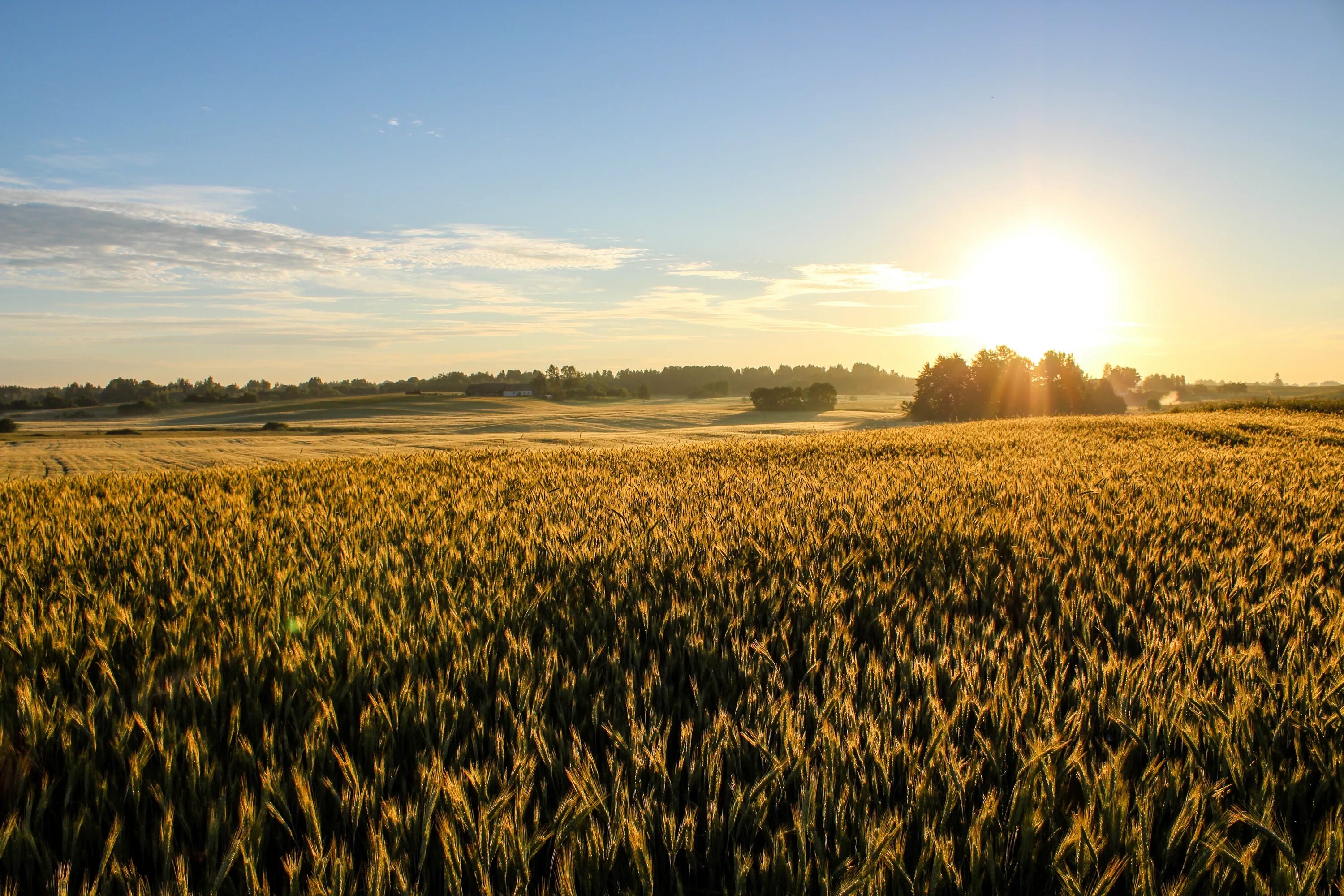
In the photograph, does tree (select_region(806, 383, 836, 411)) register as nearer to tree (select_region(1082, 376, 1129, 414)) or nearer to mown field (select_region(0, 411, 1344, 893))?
tree (select_region(1082, 376, 1129, 414))

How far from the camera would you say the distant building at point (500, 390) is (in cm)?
8744

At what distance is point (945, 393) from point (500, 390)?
196 ft

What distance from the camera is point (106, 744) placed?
5.80ft

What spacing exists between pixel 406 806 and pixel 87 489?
703 centimetres

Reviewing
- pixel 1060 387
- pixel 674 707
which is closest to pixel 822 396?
pixel 1060 387

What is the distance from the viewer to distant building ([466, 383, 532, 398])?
87.4 metres

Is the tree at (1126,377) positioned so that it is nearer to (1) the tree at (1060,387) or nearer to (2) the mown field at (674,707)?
(1) the tree at (1060,387)

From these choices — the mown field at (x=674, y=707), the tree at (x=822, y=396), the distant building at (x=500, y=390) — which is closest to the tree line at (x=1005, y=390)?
the tree at (x=822, y=396)

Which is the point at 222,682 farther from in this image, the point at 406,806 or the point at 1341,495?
the point at 1341,495

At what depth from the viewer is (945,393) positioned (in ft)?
230

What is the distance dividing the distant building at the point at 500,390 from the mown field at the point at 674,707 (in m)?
80.7

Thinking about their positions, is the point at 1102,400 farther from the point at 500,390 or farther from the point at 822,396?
the point at 500,390

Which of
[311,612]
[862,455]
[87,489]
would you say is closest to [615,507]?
[311,612]

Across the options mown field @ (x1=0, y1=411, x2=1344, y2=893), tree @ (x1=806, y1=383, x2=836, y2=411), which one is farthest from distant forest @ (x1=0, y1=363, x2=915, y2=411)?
mown field @ (x1=0, y1=411, x2=1344, y2=893)
